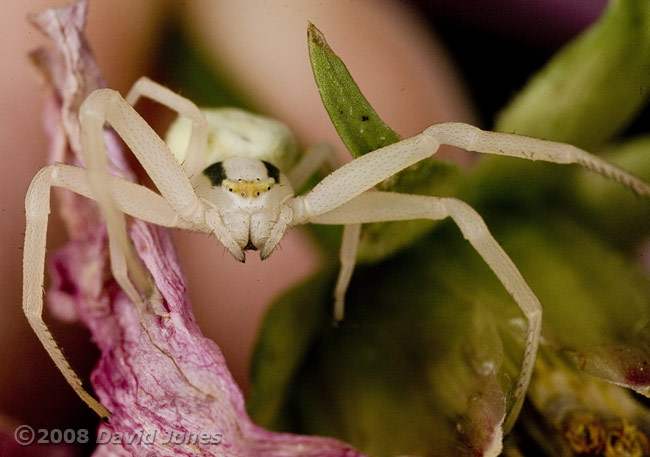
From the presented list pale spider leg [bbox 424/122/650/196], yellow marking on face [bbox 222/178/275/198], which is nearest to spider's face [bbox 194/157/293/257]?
yellow marking on face [bbox 222/178/275/198]

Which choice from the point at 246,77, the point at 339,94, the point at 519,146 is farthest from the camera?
the point at 246,77

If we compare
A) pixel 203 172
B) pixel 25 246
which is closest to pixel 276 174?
pixel 203 172

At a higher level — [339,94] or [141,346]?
[339,94]

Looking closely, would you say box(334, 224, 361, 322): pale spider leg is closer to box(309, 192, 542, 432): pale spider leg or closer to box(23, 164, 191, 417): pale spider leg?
box(309, 192, 542, 432): pale spider leg

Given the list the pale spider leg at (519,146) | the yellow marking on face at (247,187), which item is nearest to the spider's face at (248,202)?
the yellow marking on face at (247,187)

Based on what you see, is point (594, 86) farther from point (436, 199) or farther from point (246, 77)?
point (246, 77)

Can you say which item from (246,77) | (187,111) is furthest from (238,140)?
(246,77)

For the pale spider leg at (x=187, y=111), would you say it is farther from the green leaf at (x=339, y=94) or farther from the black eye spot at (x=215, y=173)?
the green leaf at (x=339, y=94)

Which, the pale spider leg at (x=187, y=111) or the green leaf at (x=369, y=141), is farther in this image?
the pale spider leg at (x=187, y=111)
